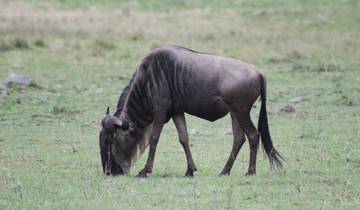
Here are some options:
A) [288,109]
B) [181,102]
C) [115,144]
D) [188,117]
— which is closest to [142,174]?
[115,144]

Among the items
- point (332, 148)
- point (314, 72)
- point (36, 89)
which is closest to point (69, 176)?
point (332, 148)

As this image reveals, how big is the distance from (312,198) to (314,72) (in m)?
11.8

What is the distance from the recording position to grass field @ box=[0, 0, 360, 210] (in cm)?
842

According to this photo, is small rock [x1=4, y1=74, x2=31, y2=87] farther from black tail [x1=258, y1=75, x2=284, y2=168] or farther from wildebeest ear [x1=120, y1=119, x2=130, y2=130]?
black tail [x1=258, y1=75, x2=284, y2=168]

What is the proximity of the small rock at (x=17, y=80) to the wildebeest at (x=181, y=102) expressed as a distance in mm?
7332

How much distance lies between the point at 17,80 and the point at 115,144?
7627 mm

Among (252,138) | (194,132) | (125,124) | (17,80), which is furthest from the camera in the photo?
(17,80)

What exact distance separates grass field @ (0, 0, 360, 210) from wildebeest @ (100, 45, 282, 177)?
284 mm

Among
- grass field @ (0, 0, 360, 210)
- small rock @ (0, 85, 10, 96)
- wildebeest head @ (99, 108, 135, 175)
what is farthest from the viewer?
small rock @ (0, 85, 10, 96)

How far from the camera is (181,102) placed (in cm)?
983

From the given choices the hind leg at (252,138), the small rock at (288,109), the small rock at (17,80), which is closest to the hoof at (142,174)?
the hind leg at (252,138)

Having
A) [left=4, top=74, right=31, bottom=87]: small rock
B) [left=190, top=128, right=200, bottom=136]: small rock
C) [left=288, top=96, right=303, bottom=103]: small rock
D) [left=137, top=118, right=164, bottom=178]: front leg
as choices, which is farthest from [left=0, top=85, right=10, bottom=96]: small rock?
[left=137, top=118, right=164, bottom=178]: front leg

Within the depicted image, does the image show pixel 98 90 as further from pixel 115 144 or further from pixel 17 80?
pixel 115 144

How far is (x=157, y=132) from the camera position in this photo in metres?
9.88
